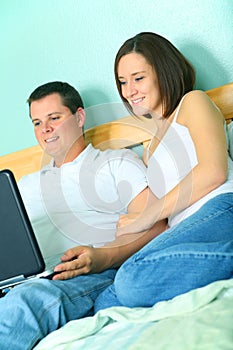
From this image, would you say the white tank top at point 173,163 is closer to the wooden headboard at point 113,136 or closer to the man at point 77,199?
the man at point 77,199

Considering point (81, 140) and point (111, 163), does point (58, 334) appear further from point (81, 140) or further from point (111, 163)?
point (81, 140)

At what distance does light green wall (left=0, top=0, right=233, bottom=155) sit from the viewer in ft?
5.63

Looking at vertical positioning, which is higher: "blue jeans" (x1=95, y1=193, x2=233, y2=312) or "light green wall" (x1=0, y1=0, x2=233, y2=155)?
"light green wall" (x1=0, y1=0, x2=233, y2=155)

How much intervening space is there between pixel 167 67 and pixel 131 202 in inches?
15.8

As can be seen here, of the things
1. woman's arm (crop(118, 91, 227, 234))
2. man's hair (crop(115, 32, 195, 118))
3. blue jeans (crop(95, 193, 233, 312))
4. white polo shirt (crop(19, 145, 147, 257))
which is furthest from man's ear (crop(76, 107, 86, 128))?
blue jeans (crop(95, 193, 233, 312))

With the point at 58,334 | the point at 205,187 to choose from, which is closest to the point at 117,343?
the point at 58,334

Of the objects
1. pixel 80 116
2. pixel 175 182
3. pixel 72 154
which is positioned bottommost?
pixel 175 182

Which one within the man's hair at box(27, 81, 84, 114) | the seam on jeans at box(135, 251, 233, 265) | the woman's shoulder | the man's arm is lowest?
the man's arm

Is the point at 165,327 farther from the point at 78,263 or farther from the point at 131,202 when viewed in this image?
the point at 131,202

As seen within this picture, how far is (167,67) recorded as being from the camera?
5.29 feet

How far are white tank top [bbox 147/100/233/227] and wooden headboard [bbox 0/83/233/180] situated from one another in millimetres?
215

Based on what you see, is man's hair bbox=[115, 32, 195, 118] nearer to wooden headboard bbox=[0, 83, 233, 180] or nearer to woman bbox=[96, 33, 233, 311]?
woman bbox=[96, 33, 233, 311]

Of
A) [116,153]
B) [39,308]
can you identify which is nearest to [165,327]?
[39,308]

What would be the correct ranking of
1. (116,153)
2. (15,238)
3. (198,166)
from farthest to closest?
(116,153)
(198,166)
(15,238)
